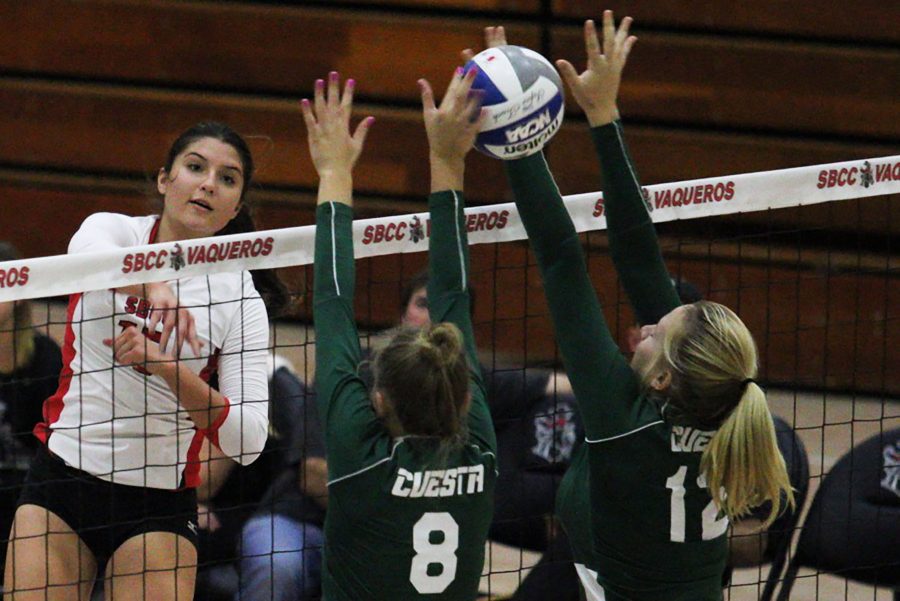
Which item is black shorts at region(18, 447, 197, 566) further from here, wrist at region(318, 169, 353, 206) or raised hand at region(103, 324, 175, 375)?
wrist at region(318, 169, 353, 206)

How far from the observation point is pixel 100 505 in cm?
327

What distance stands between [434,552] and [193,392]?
2.47 feet

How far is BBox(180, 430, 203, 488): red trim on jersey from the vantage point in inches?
131

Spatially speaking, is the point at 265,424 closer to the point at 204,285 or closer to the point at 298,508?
the point at 204,285

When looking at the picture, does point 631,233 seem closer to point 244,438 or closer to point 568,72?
point 568,72

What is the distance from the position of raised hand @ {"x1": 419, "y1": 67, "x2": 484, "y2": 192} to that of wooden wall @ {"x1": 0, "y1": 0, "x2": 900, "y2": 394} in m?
3.96

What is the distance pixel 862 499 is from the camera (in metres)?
4.36

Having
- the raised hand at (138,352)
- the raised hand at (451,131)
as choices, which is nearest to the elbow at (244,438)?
the raised hand at (138,352)

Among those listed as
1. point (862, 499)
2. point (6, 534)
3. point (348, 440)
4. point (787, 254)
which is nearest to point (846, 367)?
point (787, 254)

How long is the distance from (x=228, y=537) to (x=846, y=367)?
12.2ft

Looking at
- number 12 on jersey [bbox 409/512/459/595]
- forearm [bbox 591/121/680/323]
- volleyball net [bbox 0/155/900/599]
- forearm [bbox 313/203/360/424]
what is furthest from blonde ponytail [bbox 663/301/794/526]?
volleyball net [bbox 0/155/900/599]

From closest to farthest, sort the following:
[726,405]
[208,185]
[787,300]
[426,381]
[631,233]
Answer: [426,381] → [726,405] → [631,233] → [208,185] → [787,300]

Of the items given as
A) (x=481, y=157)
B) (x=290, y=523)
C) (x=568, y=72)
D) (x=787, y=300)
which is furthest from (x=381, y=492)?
(x=481, y=157)

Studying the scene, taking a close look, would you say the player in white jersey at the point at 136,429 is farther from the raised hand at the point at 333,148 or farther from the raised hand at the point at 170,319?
the raised hand at the point at 333,148
